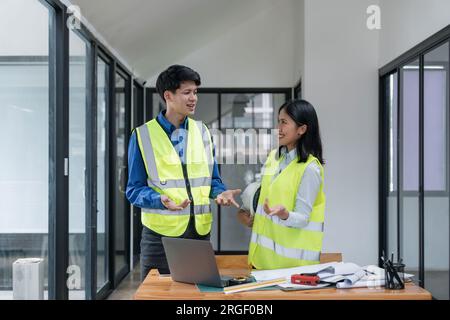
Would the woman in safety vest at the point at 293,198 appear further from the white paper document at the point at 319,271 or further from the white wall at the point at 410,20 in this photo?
the white wall at the point at 410,20

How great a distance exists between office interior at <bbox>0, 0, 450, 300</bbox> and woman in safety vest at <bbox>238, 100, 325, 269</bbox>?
1.30 ft

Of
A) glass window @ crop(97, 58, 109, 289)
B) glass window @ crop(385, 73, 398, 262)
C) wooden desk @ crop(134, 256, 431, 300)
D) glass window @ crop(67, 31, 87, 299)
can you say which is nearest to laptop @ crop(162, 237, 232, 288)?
wooden desk @ crop(134, 256, 431, 300)

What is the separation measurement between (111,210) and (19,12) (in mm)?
1905

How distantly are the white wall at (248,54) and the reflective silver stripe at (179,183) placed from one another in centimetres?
40

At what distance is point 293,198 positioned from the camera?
4.89 ft

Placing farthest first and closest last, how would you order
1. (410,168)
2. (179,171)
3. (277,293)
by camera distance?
(410,168) < (179,171) < (277,293)

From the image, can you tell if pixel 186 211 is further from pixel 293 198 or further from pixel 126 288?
pixel 126 288

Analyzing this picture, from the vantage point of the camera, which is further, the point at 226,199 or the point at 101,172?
the point at 101,172

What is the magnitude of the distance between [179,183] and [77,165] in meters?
1.79

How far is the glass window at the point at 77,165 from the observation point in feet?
9.79

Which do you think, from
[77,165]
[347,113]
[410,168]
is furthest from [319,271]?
[347,113]

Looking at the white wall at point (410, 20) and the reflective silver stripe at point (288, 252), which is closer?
the reflective silver stripe at point (288, 252)

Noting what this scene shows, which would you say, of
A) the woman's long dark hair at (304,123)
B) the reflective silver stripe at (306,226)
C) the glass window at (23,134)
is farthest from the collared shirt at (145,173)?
the glass window at (23,134)

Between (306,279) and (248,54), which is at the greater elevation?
(248,54)
